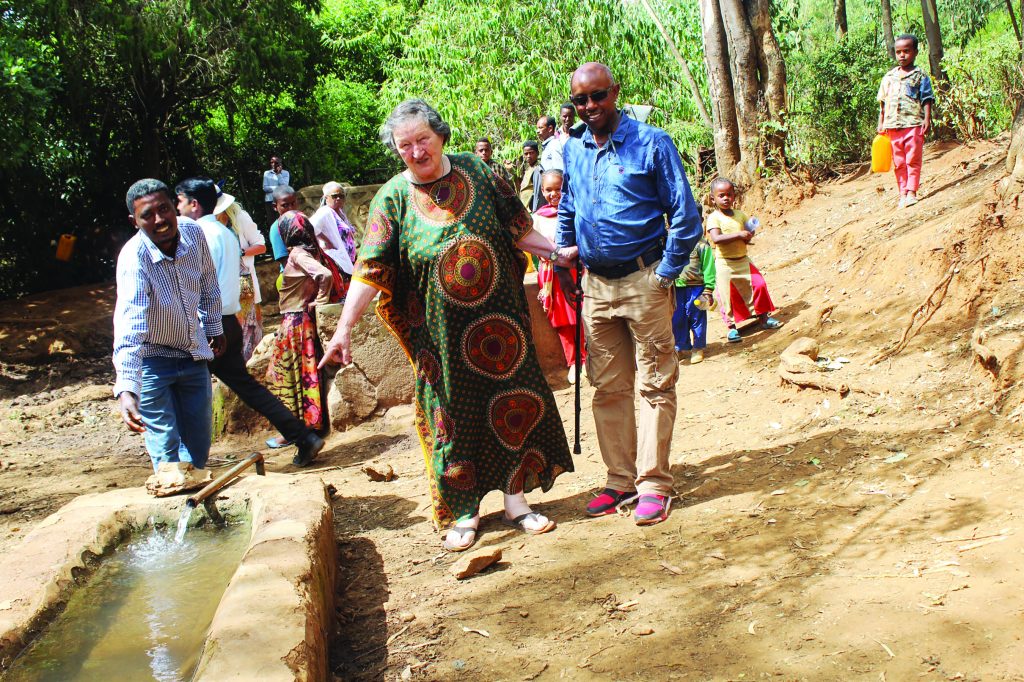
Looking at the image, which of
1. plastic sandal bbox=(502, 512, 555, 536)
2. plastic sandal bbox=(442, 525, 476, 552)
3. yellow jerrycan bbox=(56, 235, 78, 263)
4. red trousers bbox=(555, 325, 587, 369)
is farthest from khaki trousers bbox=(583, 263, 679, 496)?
yellow jerrycan bbox=(56, 235, 78, 263)

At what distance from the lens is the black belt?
3854 mm

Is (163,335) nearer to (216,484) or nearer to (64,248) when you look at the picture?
(216,484)

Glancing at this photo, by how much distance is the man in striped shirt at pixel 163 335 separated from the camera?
418 centimetres

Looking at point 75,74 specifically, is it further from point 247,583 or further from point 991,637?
point 991,637

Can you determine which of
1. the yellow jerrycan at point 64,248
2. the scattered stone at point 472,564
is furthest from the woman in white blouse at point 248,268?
the yellow jerrycan at point 64,248

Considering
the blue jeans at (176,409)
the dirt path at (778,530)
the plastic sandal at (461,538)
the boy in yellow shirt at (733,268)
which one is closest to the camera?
the dirt path at (778,530)

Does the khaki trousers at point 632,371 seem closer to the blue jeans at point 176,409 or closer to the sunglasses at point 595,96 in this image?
the sunglasses at point 595,96

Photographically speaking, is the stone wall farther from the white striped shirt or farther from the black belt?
the black belt

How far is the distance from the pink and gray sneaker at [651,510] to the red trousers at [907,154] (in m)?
5.78

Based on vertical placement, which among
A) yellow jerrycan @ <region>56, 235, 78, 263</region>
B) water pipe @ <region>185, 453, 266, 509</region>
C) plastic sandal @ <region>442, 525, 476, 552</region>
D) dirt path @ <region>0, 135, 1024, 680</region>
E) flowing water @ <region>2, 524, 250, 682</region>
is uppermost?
yellow jerrycan @ <region>56, 235, 78, 263</region>

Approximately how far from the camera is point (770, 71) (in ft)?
35.9

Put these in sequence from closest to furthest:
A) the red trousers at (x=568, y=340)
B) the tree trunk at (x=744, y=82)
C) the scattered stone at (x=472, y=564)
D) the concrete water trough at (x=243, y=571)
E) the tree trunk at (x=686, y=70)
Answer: the concrete water trough at (x=243, y=571), the scattered stone at (x=472, y=564), the red trousers at (x=568, y=340), the tree trunk at (x=744, y=82), the tree trunk at (x=686, y=70)

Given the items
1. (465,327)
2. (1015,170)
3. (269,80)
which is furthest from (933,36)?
(465,327)

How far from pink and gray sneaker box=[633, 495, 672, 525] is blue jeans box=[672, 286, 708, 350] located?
321 cm
